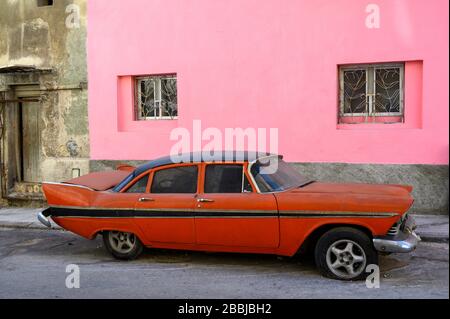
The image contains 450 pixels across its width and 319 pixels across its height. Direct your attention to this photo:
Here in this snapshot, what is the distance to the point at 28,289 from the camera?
5715 mm

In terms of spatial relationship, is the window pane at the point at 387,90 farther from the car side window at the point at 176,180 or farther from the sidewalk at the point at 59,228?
the car side window at the point at 176,180

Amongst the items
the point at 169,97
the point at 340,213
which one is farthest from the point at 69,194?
the point at 169,97

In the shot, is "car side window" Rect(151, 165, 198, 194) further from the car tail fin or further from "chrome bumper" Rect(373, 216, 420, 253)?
"chrome bumper" Rect(373, 216, 420, 253)

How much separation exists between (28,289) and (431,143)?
270 inches

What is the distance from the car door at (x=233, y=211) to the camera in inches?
232

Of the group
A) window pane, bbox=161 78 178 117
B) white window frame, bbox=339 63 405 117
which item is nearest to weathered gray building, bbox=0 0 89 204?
window pane, bbox=161 78 178 117

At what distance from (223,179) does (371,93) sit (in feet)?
14.7

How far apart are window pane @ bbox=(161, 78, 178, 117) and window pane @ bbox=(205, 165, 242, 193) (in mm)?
4796

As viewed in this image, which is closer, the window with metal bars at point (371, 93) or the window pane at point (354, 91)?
the window with metal bars at point (371, 93)

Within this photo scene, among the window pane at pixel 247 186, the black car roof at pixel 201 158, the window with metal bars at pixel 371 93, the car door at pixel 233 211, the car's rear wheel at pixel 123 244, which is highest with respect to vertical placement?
the window with metal bars at pixel 371 93

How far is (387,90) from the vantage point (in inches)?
372

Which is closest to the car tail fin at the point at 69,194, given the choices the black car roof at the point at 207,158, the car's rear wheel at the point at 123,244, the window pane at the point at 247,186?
the car's rear wheel at the point at 123,244

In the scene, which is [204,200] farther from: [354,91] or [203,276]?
[354,91]
